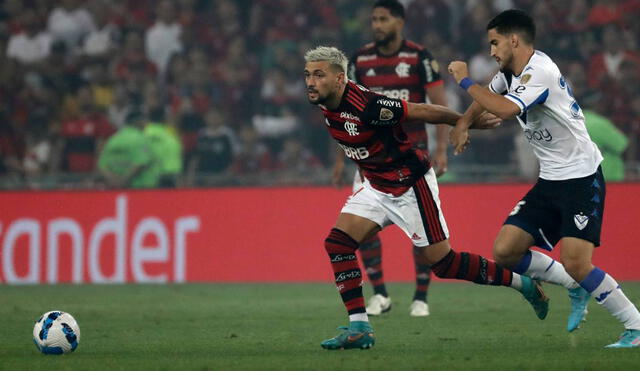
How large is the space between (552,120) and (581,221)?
0.71 metres

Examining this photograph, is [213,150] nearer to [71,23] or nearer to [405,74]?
[71,23]

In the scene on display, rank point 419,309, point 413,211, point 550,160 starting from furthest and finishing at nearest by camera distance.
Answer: point 419,309, point 413,211, point 550,160

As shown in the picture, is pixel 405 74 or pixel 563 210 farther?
pixel 405 74

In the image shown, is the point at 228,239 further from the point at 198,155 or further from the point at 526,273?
the point at 526,273

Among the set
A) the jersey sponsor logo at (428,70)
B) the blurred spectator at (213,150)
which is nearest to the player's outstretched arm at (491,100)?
the jersey sponsor logo at (428,70)

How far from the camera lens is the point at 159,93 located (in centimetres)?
1900

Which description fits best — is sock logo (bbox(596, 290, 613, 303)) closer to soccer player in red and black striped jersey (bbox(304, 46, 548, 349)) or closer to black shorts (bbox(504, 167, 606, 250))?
black shorts (bbox(504, 167, 606, 250))

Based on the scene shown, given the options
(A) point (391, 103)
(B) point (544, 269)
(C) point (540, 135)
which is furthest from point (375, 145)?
(B) point (544, 269)

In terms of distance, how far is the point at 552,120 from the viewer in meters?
7.59

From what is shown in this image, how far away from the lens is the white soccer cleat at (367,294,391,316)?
10.6m

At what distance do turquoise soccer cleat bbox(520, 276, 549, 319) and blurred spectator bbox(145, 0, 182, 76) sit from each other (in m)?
12.4

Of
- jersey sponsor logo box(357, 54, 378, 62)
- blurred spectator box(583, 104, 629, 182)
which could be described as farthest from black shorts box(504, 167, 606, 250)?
blurred spectator box(583, 104, 629, 182)

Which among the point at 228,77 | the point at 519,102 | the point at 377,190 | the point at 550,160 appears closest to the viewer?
the point at 519,102

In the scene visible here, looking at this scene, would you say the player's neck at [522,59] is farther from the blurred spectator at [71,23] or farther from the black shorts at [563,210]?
the blurred spectator at [71,23]
